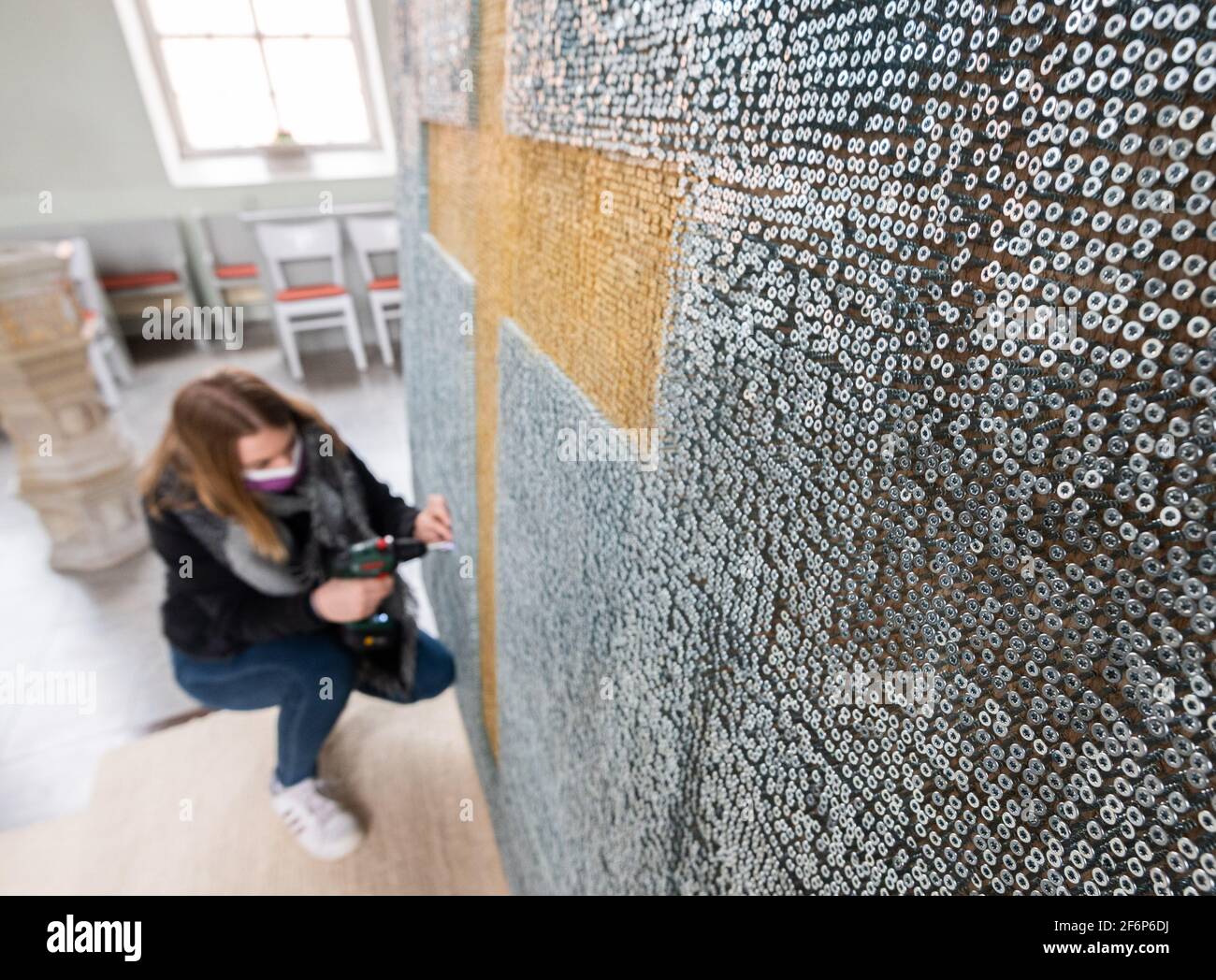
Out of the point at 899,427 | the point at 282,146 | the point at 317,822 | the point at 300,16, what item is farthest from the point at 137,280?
the point at 899,427

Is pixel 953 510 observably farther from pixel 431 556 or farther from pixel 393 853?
pixel 431 556

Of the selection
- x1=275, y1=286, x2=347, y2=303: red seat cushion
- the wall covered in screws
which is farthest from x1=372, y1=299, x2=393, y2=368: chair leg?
the wall covered in screws

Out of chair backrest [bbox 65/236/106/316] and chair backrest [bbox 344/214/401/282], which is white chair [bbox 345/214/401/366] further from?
chair backrest [bbox 65/236/106/316]

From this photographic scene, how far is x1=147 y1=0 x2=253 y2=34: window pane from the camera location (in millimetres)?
5062

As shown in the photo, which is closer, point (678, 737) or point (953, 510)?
point (953, 510)

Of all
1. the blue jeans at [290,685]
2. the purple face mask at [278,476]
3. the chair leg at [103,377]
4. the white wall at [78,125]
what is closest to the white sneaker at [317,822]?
the blue jeans at [290,685]

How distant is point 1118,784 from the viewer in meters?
0.23

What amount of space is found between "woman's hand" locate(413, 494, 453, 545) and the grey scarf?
0.38 feet

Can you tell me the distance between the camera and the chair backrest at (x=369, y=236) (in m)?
5.20

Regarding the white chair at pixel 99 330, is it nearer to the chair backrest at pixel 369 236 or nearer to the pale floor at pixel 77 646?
the pale floor at pixel 77 646
